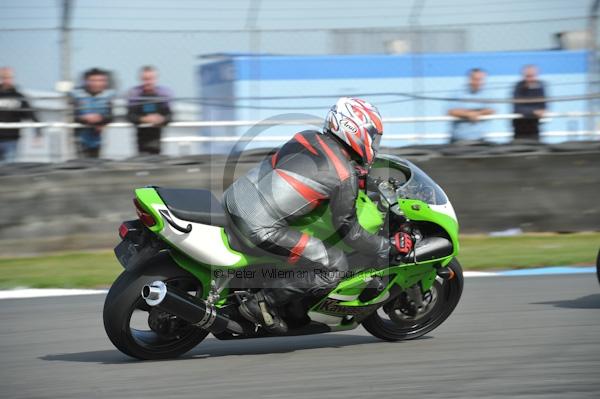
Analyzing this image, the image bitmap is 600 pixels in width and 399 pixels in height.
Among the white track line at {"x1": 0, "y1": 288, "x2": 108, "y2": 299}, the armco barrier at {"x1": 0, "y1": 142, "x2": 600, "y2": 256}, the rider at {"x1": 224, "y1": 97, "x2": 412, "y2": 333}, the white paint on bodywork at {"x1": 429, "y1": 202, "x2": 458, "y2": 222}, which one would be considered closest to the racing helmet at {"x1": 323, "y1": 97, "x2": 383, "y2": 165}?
the rider at {"x1": 224, "y1": 97, "x2": 412, "y2": 333}

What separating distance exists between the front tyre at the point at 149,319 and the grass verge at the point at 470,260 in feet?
10.2

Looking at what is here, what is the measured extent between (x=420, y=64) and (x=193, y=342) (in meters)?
6.96

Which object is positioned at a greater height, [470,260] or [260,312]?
[260,312]

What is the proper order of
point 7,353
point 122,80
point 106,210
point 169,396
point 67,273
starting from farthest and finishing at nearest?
1. point 122,80
2. point 106,210
3. point 67,273
4. point 7,353
5. point 169,396

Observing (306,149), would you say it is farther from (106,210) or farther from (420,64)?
(420,64)

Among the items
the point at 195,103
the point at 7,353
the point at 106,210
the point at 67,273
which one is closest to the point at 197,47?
the point at 195,103

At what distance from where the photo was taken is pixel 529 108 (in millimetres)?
10727

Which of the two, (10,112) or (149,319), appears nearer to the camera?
(149,319)

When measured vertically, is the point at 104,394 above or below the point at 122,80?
below

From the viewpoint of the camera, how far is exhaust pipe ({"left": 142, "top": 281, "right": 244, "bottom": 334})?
4980 mm

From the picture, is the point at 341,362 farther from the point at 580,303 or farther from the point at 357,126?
the point at 580,303

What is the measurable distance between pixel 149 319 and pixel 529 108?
6.78 metres

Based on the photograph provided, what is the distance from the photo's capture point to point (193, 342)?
213 inches

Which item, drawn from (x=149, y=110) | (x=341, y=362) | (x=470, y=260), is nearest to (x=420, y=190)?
(x=341, y=362)
